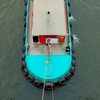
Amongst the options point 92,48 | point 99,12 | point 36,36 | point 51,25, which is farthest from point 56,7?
point 99,12

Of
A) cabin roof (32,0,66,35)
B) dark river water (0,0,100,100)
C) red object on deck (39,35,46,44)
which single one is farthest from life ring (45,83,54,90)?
cabin roof (32,0,66,35)

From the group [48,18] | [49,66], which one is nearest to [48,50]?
[49,66]

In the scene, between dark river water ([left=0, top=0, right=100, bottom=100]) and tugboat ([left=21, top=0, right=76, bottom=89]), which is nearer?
tugboat ([left=21, top=0, right=76, bottom=89])

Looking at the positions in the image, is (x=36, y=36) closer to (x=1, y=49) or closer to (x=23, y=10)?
(x=1, y=49)

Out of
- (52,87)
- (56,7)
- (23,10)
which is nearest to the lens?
(52,87)

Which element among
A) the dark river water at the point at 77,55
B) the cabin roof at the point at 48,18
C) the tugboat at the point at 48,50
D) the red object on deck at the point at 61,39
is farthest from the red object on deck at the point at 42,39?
the dark river water at the point at 77,55

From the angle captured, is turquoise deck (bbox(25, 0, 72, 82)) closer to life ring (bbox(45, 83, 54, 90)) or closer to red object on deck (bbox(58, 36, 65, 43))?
life ring (bbox(45, 83, 54, 90))
